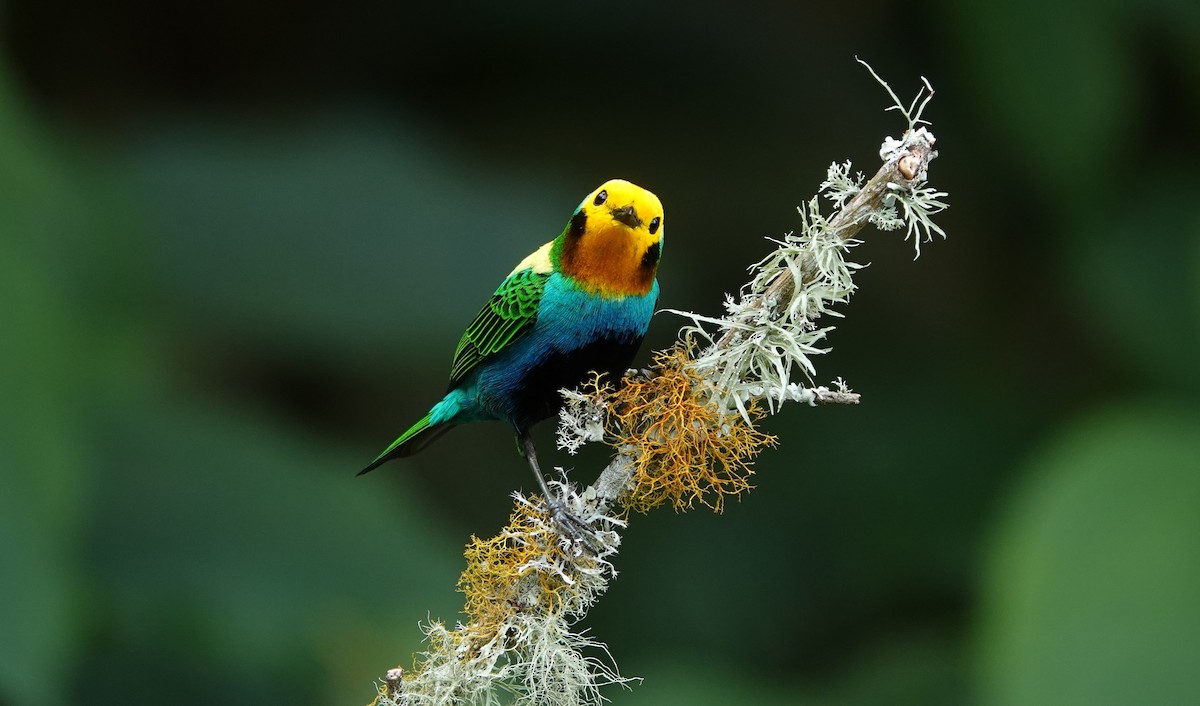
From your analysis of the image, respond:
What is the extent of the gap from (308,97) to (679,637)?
2.41m

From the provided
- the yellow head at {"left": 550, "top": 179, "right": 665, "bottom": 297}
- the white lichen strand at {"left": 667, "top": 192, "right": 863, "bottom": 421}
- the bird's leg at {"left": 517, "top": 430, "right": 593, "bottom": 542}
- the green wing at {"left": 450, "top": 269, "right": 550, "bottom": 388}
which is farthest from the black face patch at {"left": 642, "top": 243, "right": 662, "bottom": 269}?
the bird's leg at {"left": 517, "top": 430, "right": 593, "bottom": 542}

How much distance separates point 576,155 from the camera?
204 inches

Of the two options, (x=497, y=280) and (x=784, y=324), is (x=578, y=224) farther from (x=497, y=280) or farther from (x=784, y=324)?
(x=497, y=280)

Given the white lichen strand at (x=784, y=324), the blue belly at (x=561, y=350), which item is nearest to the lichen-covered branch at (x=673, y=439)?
the white lichen strand at (x=784, y=324)

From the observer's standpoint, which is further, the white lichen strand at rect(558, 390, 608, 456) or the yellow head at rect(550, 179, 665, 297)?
the yellow head at rect(550, 179, 665, 297)

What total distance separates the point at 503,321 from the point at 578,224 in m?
0.21

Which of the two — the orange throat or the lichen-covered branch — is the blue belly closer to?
the orange throat

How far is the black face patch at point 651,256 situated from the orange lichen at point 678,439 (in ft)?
0.95

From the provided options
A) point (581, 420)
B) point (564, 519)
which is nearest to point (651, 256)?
point (581, 420)

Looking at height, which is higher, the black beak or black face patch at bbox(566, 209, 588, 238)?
black face patch at bbox(566, 209, 588, 238)

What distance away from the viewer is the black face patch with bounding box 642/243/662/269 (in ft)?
6.12

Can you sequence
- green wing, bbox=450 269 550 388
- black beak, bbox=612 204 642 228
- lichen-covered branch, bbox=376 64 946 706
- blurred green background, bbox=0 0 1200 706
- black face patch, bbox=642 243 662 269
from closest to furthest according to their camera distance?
lichen-covered branch, bbox=376 64 946 706, black beak, bbox=612 204 642 228, black face patch, bbox=642 243 662 269, green wing, bbox=450 269 550 388, blurred green background, bbox=0 0 1200 706

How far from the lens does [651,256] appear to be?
1882 mm

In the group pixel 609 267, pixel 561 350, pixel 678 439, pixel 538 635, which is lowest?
pixel 538 635
